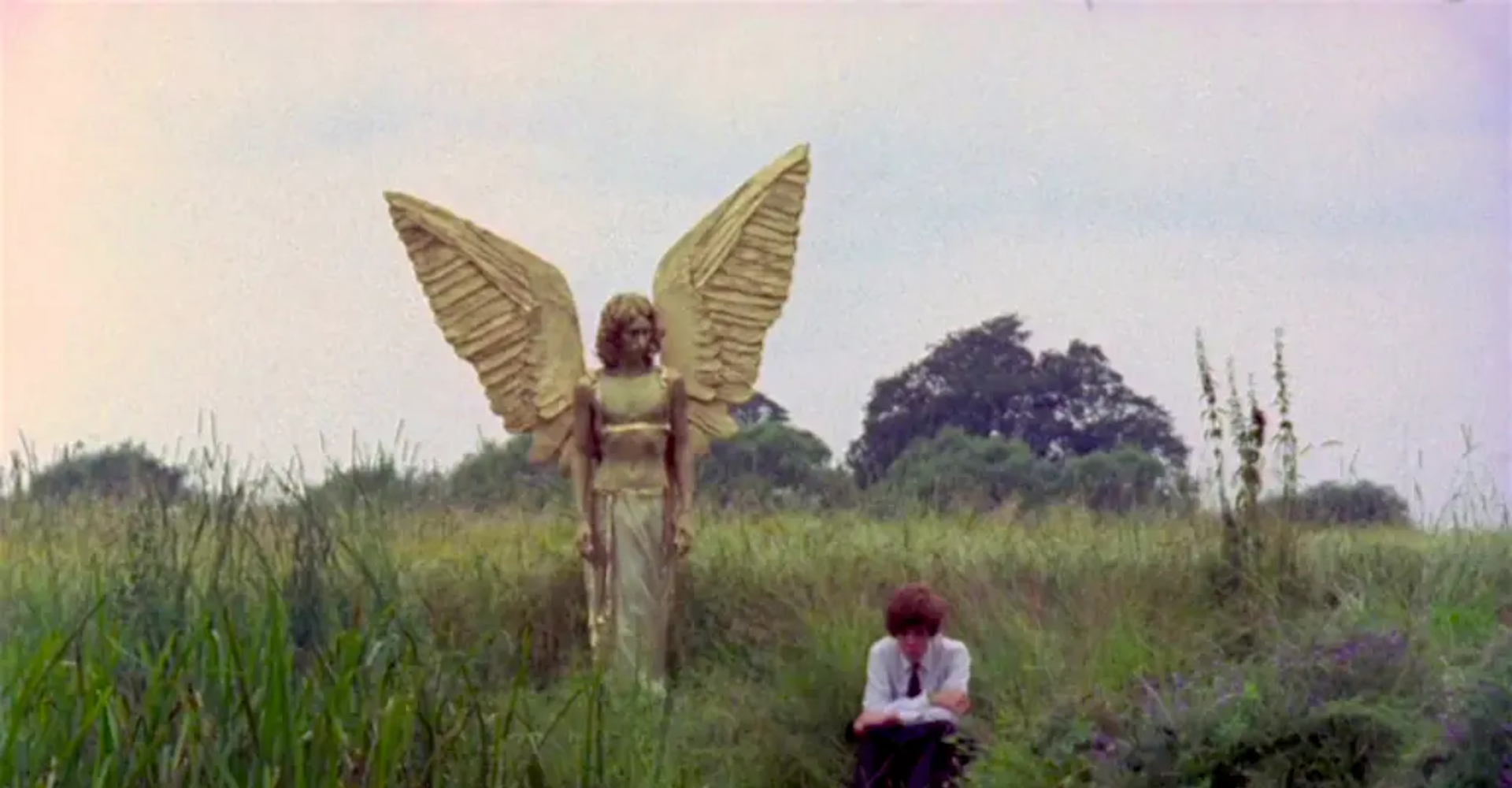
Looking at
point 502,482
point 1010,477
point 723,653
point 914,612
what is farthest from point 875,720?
point 1010,477

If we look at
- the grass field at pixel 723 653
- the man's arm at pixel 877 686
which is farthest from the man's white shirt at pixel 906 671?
the grass field at pixel 723 653

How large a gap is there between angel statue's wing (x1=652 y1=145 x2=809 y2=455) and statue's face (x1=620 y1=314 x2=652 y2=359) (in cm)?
43

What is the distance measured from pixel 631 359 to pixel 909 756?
2.63 metres

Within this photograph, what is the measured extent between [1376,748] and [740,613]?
5610 mm

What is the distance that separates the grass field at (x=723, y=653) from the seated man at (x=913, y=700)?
0.21 meters

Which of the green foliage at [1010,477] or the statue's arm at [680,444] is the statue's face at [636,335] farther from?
the green foliage at [1010,477]


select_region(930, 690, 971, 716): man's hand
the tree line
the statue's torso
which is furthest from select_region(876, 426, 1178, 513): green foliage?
select_region(930, 690, 971, 716): man's hand

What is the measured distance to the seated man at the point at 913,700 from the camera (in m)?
8.35

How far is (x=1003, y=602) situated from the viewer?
34.9 ft

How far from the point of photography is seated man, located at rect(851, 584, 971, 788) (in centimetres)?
835

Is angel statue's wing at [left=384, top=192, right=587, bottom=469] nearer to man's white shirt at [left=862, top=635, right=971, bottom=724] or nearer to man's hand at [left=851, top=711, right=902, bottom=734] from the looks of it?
man's white shirt at [left=862, top=635, right=971, bottom=724]

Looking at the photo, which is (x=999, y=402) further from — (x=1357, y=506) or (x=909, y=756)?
(x=909, y=756)

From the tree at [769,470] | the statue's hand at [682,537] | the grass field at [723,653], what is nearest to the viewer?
the grass field at [723,653]

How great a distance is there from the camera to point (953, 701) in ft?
27.5
